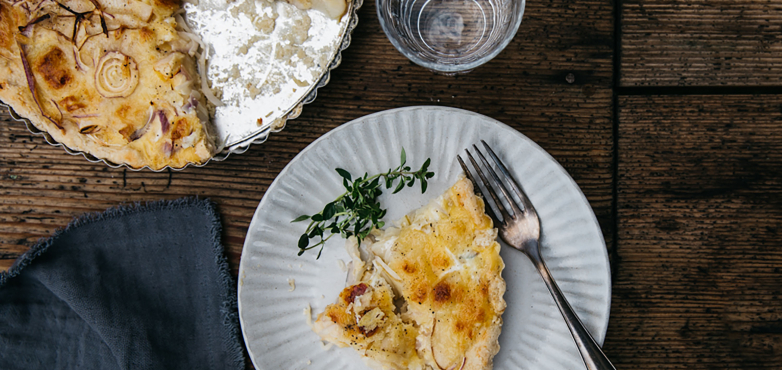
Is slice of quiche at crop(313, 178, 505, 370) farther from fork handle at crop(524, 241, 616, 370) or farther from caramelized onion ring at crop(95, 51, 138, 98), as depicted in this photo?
caramelized onion ring at crop(95, 51, 138, 98)

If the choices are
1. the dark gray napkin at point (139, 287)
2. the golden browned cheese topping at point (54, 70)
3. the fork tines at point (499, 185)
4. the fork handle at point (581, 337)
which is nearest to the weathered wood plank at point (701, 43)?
the fork tines at point (499, 185)

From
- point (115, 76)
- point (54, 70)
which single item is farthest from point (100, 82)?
point (54, 70)

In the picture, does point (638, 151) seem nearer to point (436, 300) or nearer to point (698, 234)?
point (698, 234)

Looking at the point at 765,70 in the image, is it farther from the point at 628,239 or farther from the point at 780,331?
the point at 780,331

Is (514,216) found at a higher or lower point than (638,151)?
lower

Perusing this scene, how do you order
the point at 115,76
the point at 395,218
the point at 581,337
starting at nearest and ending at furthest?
the point at 581,337, the point at 115,76, the point at 395,218

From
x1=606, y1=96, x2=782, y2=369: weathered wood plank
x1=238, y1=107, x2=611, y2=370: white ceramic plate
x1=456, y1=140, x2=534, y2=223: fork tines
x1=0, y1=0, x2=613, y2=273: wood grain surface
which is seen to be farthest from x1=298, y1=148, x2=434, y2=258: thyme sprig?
x1=606, y1=96, x2=782, y2=369: weathered wood plank
